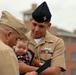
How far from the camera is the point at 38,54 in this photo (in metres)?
4.82

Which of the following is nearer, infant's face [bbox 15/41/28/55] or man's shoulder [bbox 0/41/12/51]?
man's shoulder [bbox 0/41/12/51]

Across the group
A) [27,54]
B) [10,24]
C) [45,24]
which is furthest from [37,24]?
[10,24]

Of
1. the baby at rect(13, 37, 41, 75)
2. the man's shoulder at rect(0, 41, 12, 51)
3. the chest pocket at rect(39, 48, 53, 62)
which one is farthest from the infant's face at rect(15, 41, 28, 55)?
the man's shoulder at rect(0, 41, 12, 51)

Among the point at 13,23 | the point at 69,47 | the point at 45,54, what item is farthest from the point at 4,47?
the point at 69,47

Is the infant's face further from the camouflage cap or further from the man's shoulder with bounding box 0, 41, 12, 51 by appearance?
the man's shoulder with bounding box 0, 41, 12, 51

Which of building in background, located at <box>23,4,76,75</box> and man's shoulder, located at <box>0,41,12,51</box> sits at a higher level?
man's shoulder, located at <box>0,41,12,51</box>

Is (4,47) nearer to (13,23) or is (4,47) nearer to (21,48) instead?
(13,23)

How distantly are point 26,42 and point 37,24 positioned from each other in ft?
1.64

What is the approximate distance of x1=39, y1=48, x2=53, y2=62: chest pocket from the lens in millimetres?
4805

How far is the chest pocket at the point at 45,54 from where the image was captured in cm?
480

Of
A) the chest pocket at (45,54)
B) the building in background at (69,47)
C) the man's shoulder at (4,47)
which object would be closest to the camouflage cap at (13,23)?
the man's shoulder at (4,47)

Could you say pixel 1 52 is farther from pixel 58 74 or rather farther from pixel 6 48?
pixel 58 74

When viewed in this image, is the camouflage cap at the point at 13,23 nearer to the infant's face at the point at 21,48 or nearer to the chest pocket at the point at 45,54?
the infant's face at the point at 21,48

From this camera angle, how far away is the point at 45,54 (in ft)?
15.8
